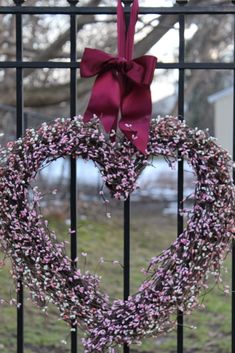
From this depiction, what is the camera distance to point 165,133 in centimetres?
258

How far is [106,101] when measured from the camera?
2.60 m

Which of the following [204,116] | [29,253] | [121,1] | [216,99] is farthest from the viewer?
[204,116]

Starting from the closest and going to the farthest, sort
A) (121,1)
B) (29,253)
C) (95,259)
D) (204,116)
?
(29,253) < (121,1) < (95,259) < (204,116)

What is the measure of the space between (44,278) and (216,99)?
76.8 feet

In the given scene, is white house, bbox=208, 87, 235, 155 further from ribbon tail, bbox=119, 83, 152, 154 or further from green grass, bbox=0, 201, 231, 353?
ribbon tail, bbox=119, 83, 152, 154

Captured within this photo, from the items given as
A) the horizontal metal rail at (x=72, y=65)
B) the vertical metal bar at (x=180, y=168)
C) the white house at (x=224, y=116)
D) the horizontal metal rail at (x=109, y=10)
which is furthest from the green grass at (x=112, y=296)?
the white house at (x=224, y=116)

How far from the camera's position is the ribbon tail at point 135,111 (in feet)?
8.42

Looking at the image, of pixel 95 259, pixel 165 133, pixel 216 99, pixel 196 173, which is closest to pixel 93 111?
pixel 165 133

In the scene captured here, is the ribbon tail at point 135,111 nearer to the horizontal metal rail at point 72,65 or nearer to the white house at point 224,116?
the horizontal metal rail at point 72,65

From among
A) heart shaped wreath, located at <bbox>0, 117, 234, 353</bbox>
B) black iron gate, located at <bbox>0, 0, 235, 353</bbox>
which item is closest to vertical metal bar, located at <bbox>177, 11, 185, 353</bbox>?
black iron gate, located at <bbox>0, 0, 235, 353</bbox>

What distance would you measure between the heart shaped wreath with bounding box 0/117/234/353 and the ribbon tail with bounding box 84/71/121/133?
0.05m

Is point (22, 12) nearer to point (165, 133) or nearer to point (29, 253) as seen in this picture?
point (165, 133)

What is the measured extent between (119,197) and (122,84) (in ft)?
1.57

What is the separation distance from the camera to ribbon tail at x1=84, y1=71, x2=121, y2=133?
8.52ft
